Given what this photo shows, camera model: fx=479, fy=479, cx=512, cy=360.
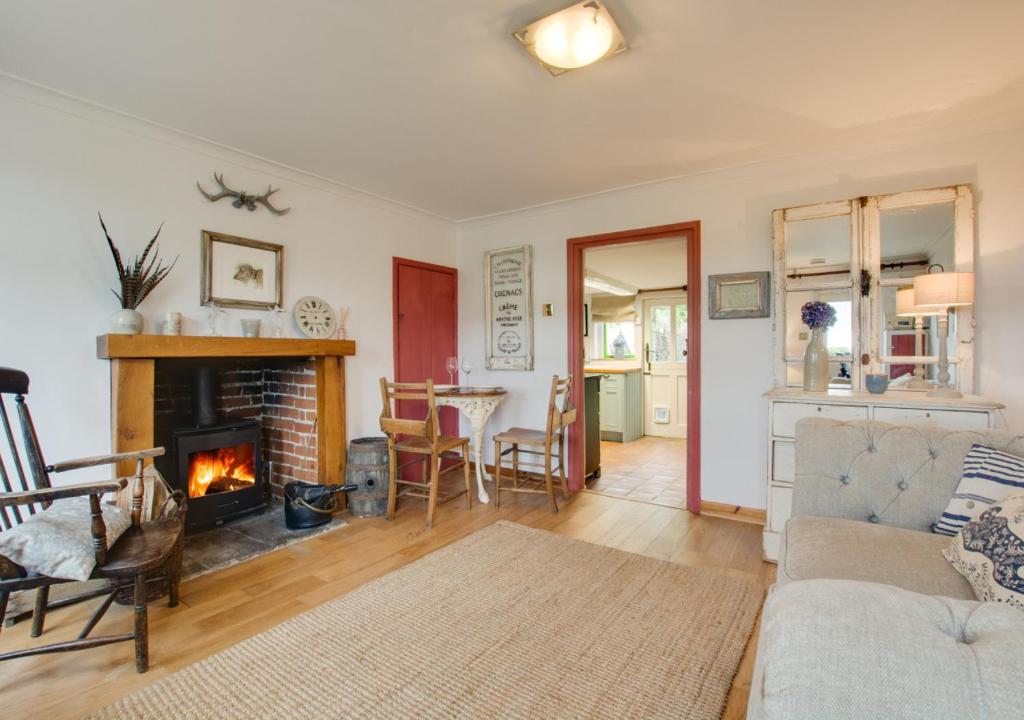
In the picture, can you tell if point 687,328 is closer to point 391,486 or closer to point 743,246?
point 743,246

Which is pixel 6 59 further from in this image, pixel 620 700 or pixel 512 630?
pixel 620 700

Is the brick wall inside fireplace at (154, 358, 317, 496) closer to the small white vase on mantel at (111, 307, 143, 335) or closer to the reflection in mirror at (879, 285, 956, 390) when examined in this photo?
the small white vase on mantel at (111, 307, 143, 335)

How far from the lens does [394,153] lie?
3000mm

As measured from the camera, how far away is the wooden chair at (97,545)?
159cm

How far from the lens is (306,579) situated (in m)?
2.41

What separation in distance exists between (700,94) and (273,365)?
3.20 metres

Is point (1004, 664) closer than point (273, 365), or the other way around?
point (1004, 664)

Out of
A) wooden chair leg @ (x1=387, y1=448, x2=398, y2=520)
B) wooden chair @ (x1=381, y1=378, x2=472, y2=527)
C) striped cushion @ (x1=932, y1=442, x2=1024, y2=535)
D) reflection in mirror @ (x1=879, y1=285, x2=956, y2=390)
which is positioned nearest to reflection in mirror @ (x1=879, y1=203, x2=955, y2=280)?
reflection in mirror @ (x1=879, y1=285, x2=956, y2=390)

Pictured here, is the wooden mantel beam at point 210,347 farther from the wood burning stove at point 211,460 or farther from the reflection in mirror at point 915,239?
the reflection in mirror at point 915,239

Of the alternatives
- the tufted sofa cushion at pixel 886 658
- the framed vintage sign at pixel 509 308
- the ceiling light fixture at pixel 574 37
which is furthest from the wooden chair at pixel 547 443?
→ the tufted sofa cushion at pixel 886 658

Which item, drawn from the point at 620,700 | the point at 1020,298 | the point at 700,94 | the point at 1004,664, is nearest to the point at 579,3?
the point at 700,94

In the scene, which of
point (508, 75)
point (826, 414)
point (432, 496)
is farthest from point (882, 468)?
point (432, 496)

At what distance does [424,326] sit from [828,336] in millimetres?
3081

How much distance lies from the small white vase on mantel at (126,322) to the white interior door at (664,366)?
5.79 metres
